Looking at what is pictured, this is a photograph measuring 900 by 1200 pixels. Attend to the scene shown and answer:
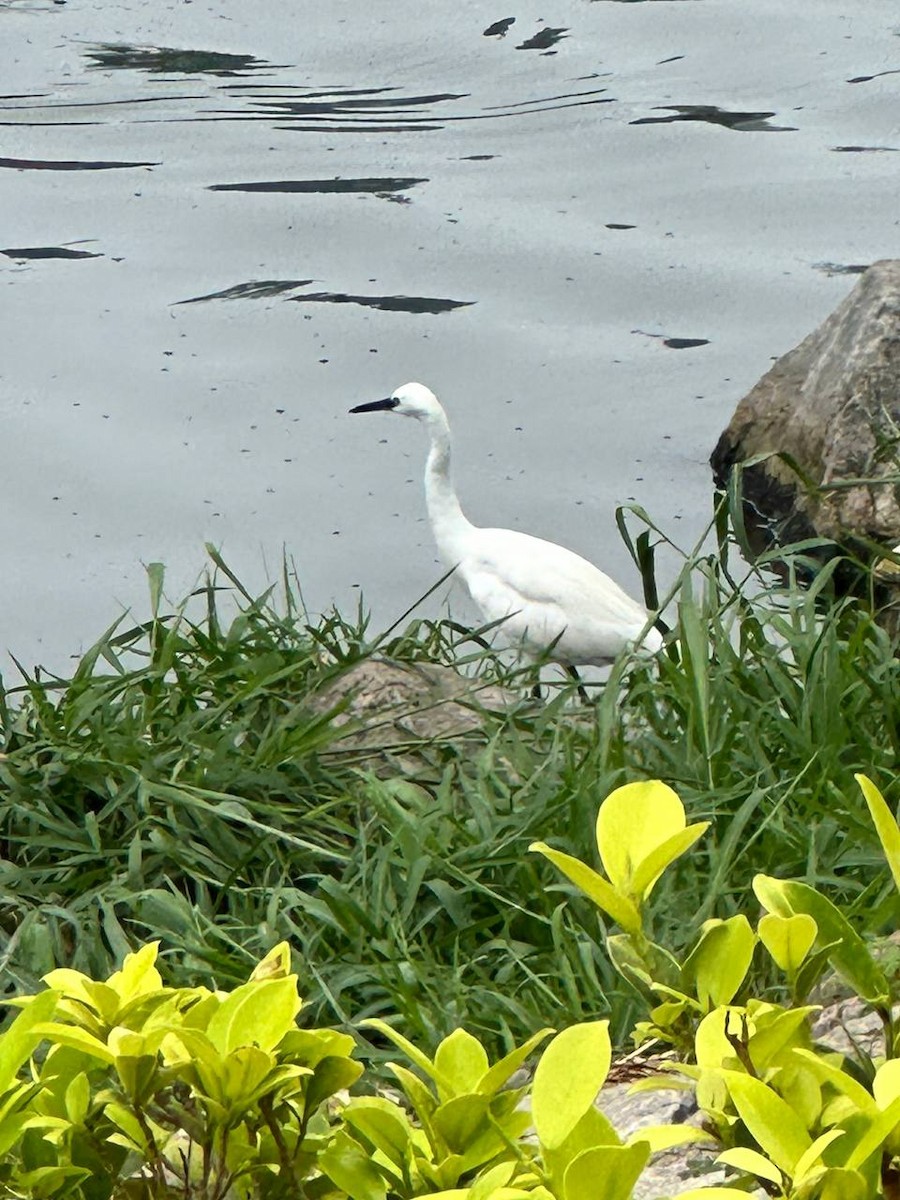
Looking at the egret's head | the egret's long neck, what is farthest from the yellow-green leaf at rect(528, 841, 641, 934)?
the egret's head

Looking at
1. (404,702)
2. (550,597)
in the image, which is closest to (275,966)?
(404,702)

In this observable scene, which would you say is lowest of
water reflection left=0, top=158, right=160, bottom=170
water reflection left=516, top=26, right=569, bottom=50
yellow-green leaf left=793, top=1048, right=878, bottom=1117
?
water reflection left=0, top=158, right=160, bottom=170

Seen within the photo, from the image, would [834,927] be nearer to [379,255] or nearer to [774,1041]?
[774,1041]

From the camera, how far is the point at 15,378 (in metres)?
8.19

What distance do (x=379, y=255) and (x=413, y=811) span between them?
5.89 metres

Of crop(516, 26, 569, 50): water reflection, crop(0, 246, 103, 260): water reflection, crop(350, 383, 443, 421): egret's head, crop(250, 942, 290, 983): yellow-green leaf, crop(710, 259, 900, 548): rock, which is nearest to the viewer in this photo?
crop(250, 942, 290, 983): yellow-green leaf

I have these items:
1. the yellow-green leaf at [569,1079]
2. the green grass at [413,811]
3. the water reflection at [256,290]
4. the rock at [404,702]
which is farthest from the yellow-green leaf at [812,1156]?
the water reflection at [256,290]

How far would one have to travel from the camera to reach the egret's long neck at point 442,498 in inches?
254

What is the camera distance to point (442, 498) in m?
6.52

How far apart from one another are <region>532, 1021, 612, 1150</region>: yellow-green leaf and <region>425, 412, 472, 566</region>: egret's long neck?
17.0 ft

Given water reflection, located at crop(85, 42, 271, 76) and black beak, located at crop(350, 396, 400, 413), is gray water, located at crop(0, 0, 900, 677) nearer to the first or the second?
water reflection, located at crop(85, 42, 271, 76)

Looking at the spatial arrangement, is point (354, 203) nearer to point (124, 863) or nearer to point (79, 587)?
point (79, 587)

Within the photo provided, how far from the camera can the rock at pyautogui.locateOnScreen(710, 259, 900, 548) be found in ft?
19.5

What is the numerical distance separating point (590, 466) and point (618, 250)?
1.87 meters
